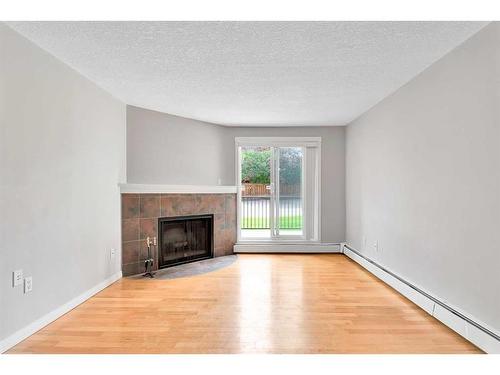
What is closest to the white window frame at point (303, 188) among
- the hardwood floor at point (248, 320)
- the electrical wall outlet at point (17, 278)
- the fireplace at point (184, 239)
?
the fireplace at point (184, 239)

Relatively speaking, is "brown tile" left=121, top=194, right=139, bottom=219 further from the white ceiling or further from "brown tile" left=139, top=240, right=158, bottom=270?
the white ceiling

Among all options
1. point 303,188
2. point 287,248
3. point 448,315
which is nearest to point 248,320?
point 448,315

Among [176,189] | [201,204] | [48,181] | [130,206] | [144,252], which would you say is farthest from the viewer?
[201,204]

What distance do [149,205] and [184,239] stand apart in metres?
0.95

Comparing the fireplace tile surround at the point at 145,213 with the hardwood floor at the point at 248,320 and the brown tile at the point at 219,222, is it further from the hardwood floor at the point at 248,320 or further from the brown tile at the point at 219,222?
the hardwood floor at the point at 248,320

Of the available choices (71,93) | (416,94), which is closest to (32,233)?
(71,93)

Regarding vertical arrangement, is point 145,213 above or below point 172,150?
below

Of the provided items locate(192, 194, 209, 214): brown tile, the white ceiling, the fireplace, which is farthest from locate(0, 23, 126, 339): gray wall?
locate(192, 194, 209, 214): brown tile

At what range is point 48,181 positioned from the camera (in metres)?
2.95

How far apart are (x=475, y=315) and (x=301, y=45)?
238 cm

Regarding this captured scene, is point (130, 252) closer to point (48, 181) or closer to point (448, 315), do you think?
point (48, 181)

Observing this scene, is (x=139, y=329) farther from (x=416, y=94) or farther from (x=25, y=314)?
(x=416, y=94)

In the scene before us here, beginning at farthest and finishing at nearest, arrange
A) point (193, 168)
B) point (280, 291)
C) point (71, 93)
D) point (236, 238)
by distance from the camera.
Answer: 1. point (236, 238)
2. point (193, 168)
3. point (280, 291)
4. point (71, 93)

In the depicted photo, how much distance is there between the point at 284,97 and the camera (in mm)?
4277
